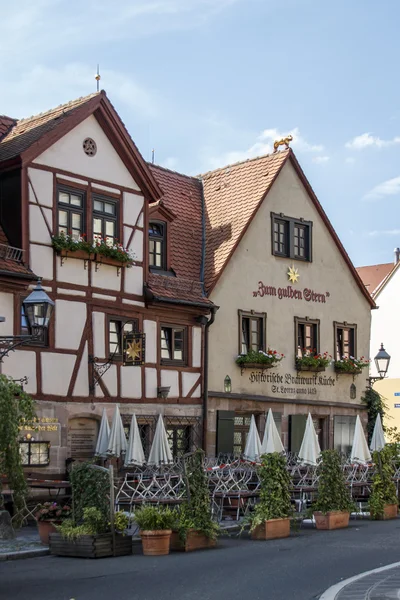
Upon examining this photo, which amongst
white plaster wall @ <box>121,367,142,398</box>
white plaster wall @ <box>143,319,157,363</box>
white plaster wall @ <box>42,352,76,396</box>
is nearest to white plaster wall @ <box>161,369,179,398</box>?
white plaster wall @ <box>143,319,157,363</box>

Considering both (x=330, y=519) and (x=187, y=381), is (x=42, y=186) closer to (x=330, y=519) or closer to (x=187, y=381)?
(x=187, y=381)

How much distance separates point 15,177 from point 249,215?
7.66 metres

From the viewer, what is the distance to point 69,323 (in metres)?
22.1

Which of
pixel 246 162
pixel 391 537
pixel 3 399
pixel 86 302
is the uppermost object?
pixel 246 162

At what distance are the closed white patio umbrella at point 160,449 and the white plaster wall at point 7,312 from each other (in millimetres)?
4159

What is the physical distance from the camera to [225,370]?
1026 inches

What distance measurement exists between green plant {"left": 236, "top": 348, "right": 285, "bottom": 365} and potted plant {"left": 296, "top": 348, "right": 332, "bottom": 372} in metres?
1.31

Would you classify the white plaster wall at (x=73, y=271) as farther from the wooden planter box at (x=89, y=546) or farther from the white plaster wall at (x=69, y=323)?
the wooden planter box at (x=89, y=546)

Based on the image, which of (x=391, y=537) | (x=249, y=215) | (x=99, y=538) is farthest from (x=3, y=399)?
(x=249, y=215)

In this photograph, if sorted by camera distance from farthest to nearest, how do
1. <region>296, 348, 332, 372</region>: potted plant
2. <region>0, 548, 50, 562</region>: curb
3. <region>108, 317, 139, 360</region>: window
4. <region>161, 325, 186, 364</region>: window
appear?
<region>296, 348, 332, 372</region>: potted plant, <region>161, 325, 186, 364</region>: window, <region>108, 317, 139, 360</region>: window, <region>0, 548, 50, 562</region>: curb

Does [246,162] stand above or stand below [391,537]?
above

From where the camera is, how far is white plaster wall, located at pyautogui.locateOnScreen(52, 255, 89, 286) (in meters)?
22.0

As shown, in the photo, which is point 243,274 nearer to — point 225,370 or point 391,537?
point 225,370

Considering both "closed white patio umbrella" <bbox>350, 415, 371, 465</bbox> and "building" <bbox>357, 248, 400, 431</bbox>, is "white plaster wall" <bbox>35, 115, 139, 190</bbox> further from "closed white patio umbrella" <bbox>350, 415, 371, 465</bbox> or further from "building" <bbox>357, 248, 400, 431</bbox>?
"building" <bbox>357, 248, 400, 431</bbox>
